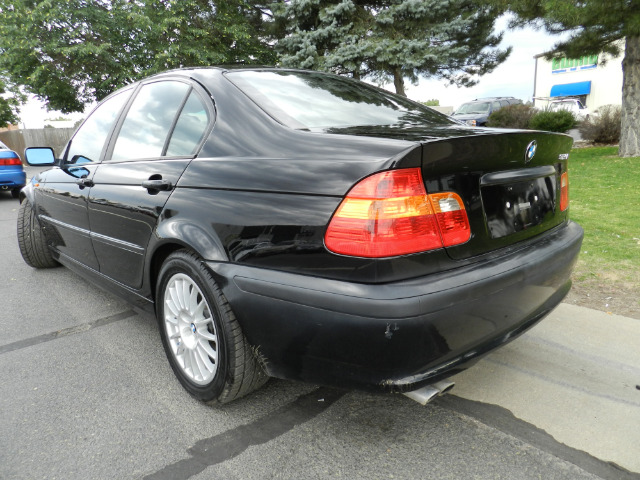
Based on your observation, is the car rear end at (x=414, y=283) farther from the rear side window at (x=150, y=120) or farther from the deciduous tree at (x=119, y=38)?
the deciduous tree at (x=119, y=38)

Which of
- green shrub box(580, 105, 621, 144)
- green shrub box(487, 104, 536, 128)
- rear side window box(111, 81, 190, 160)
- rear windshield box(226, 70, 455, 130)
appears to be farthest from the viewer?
green shrub box(487, 104, 536, 128)

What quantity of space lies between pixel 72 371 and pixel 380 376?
1.85 metres

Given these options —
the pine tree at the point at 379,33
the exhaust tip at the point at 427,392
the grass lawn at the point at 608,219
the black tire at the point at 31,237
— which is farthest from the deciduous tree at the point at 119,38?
the exhaust tip at the point at 427,392

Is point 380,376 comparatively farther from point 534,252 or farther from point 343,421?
point 534,252

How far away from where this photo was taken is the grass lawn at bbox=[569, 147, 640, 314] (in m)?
3.71

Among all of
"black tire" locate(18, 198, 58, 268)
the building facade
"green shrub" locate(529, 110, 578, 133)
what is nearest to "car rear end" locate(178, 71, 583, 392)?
"black tire" locate(18, 198, 58, 268)

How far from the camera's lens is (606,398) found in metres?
2.15

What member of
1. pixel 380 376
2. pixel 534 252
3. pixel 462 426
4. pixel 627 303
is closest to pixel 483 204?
pixel 534 252

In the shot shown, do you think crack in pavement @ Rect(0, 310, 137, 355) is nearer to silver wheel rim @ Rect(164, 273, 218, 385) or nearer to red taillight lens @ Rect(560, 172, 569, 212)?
silver wheel rim @ Rect(164, 273, 218, 385)

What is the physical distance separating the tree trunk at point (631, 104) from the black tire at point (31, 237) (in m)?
12.0

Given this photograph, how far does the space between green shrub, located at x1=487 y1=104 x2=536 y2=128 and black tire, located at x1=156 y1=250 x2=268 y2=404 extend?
14405 mm

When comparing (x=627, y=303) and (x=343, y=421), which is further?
(x=627, y=303)

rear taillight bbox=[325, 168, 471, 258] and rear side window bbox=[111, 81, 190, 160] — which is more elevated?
rear side window bbox=[111, 81, 190, 160]

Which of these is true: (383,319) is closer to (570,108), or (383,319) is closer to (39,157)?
(39,157)
